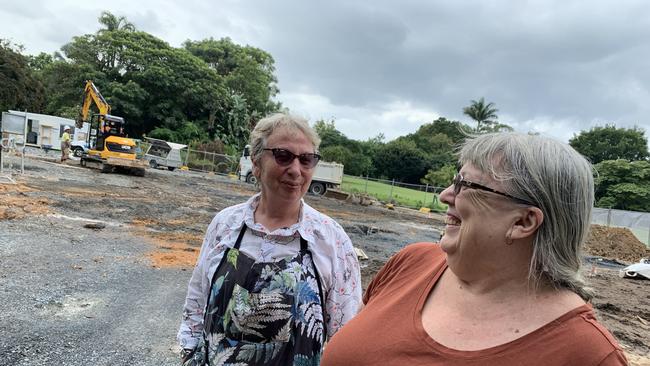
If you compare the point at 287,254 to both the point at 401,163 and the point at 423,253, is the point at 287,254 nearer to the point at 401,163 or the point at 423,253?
the point at 423,253

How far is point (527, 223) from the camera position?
1337mm

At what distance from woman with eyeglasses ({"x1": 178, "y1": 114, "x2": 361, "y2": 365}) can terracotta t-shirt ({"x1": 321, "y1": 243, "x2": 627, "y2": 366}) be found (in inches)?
9.6

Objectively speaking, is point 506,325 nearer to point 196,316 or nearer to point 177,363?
point 196,316

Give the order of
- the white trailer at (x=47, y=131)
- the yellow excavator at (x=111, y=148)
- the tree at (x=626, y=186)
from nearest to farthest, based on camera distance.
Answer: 1. the yellow excavator at (x=111, y=148)
2. the tree at (x=626, y=186)
3. the white trailer at (x=47, y=131)

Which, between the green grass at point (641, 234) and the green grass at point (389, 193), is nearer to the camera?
the green grass at point (641, 234)

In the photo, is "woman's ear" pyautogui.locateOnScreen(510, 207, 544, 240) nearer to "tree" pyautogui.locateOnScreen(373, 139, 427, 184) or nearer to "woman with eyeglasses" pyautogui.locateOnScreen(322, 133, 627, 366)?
"woman with eyeglasses" pyautogui.locateOnScreen(322, 133, 627, 366)

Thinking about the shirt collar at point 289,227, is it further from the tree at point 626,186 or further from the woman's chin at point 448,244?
the tree at point 626,186

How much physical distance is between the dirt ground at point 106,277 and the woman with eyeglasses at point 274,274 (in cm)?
106

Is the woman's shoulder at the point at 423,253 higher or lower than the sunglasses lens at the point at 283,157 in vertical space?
lower

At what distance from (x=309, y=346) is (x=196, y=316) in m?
0.62

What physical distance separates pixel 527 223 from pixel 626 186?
36.5 m

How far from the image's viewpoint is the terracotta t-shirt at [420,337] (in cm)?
112

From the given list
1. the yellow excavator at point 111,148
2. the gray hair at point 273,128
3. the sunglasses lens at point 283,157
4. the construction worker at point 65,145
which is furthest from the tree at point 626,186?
the sunglasses lens at point 283,157

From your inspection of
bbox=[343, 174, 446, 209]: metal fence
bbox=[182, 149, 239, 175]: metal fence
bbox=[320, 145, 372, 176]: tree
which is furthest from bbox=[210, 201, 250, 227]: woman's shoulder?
bbox=[320, 145, 372, 176]: tree
